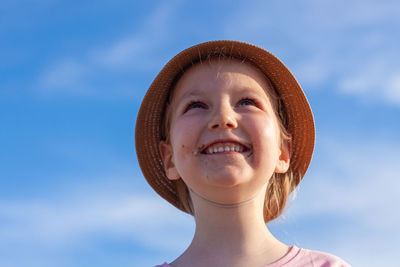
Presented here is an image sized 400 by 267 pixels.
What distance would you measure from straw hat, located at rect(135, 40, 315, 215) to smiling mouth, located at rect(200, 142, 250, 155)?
851 mm

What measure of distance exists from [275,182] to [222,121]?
1.00 meters

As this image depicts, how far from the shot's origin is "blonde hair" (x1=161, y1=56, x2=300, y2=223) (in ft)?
13.6

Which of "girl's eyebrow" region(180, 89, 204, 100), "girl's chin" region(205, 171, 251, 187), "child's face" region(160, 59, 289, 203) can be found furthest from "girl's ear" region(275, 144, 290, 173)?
"girl's eyebrow" region(180, 89, 204, 100)

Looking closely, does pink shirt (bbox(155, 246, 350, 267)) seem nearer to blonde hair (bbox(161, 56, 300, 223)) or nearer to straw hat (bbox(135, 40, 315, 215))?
blonde hair (bbox(161, 56, 300, 223))

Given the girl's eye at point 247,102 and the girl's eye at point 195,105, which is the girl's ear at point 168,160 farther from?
the girl's eye at point 247,102

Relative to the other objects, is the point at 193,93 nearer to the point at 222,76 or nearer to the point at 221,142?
the point at 222,76

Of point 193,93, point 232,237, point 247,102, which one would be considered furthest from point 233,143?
point 232,237

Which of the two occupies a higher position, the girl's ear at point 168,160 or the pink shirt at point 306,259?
the girl's ear at point 168,160

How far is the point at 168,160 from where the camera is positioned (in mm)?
4180

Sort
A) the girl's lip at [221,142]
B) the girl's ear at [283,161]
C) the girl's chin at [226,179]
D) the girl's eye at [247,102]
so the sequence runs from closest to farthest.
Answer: the girl's chin at [226,179]
the girl's lip at [221,142]
the girl's eye at [247,102]
the girl's ear at [283,161]

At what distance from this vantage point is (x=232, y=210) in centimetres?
359

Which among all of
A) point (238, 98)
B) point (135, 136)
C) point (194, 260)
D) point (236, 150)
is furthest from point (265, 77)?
point (194, 260)

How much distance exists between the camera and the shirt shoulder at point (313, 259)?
3.49 metres

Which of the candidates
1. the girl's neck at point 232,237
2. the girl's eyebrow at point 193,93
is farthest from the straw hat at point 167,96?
the girl's neck at point 232,237
